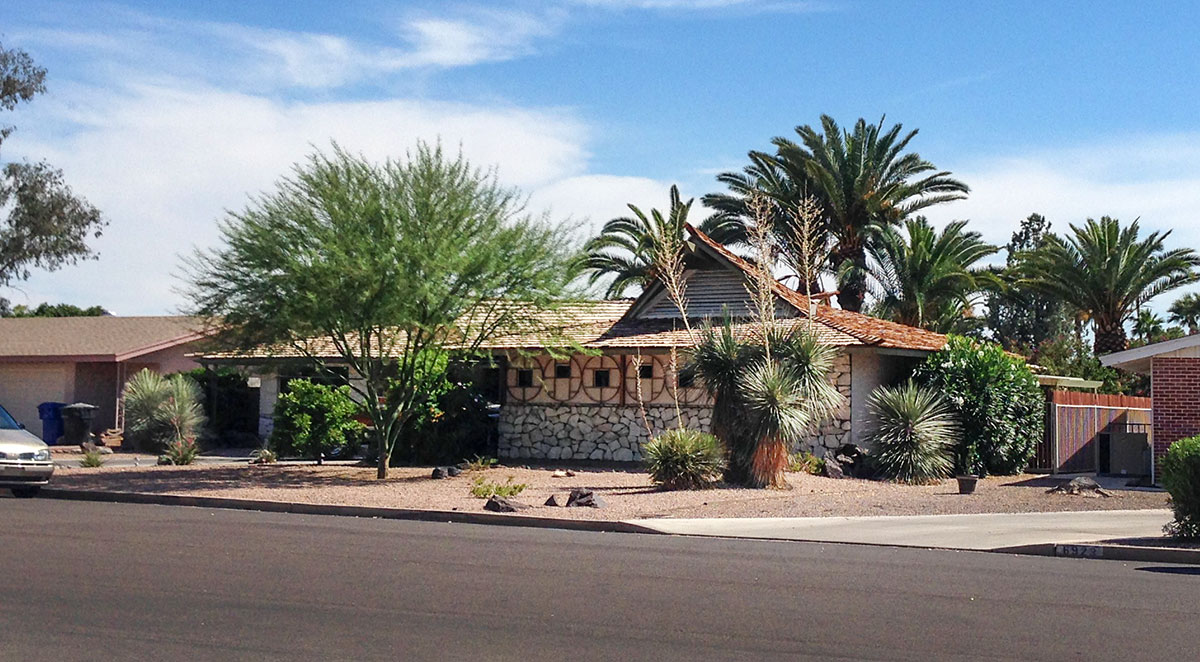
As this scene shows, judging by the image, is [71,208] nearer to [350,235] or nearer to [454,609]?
[350,235]

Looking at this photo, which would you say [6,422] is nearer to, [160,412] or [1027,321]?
[160,412]

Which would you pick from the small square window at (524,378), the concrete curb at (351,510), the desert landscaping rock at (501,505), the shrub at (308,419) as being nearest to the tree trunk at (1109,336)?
the small square window at (524,378)

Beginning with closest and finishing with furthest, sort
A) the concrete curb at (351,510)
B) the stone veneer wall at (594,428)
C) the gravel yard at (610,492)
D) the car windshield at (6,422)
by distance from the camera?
the concrete curb at (351,510), the gravel yard at (610,492), the car windshield at (6,422), the stone veneer wall at (594,428)

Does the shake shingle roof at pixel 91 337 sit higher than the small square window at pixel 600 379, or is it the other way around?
the shake shingle roof at pixel 91 337

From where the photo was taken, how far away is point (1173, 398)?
24.0 meters

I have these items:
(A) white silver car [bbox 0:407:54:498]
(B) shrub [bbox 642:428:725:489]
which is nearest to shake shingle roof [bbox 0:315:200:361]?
(A) white silver car [bbox 0:407:54:498]

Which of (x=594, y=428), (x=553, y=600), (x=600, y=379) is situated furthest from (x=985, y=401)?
(x=553, y=600)

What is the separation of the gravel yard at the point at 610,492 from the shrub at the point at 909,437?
49 centimetres

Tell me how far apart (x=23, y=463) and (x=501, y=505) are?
8.06m

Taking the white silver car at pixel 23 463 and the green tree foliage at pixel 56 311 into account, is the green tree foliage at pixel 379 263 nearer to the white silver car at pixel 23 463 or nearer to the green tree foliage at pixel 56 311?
the white silver car at pixel 23 463

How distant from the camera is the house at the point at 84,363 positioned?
3778 cm

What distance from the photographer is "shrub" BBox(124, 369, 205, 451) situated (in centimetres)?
3234

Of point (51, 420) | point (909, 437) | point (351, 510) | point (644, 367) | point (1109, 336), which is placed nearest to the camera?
point (351, 510)

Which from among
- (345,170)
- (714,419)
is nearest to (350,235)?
(345,170)
